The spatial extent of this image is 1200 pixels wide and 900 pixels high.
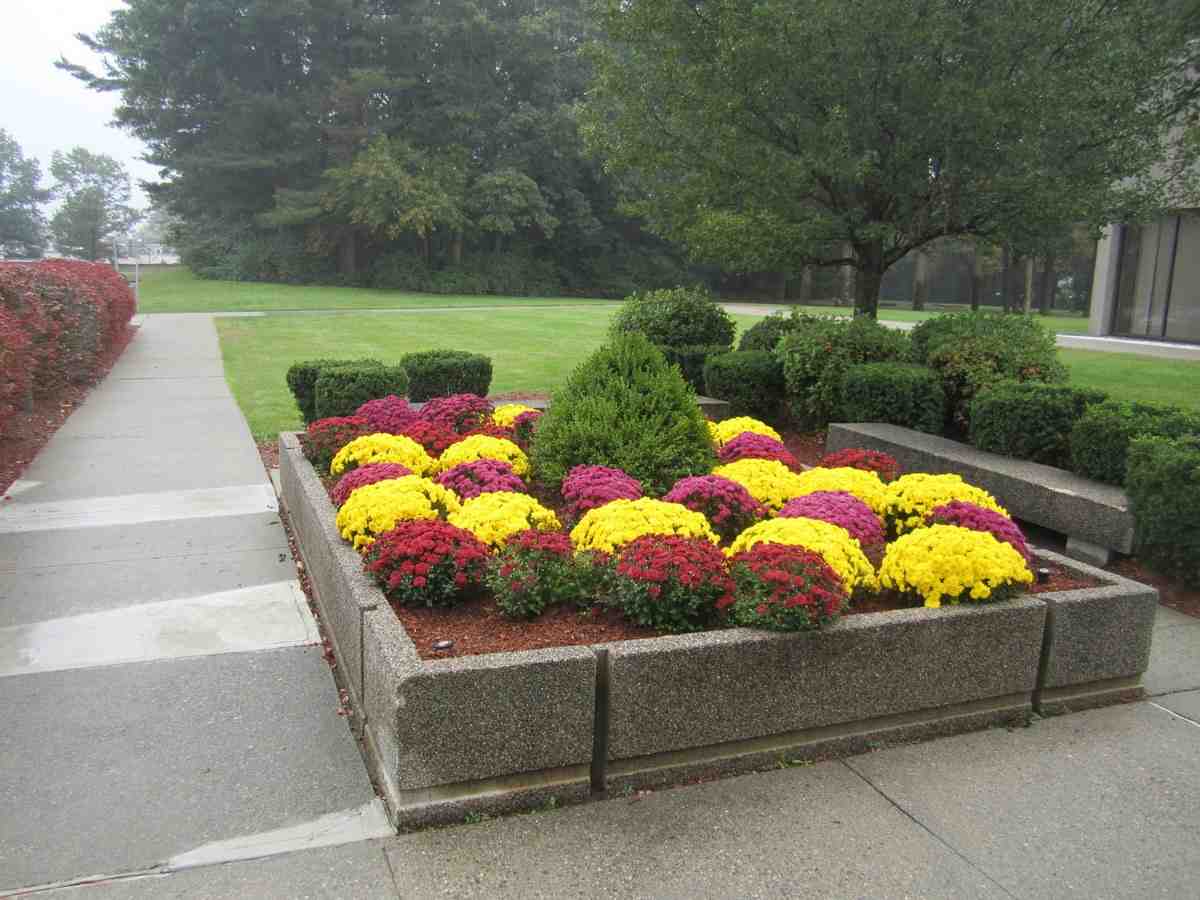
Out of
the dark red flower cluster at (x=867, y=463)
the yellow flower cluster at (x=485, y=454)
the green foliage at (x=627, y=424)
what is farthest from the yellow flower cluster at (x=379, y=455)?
the dark red flower cluster at (x=867, y=463)

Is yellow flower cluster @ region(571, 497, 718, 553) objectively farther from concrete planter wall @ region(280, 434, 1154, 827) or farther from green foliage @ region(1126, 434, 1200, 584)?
green foliage @ region(1126, 434, 1200, 584)

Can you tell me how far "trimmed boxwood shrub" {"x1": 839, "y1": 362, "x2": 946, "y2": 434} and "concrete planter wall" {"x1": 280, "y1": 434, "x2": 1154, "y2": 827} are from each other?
445 centimetres

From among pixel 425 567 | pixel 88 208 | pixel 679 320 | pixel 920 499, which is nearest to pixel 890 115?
pixel 679 320

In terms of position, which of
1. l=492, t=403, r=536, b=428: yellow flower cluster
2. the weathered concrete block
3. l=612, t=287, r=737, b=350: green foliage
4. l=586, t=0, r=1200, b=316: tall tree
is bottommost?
the weathered concrete block

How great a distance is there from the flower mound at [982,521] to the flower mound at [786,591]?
112 cm

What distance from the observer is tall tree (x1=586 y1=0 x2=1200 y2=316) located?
33.7 ft

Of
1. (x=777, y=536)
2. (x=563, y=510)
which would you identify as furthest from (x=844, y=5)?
(x=777, y=536)

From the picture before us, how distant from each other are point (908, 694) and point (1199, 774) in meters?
1.08

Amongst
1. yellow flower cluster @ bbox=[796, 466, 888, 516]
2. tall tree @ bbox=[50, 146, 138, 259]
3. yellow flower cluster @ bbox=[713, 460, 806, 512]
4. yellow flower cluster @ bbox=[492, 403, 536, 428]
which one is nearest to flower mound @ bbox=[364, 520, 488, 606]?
yellow flower cluster @ bbox=[713, 460, 806, 512]

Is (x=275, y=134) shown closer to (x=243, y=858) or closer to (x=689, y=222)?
(x=689, y=222)

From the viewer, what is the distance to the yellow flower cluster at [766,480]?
5.65 m

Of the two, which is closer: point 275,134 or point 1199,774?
point 1199,774

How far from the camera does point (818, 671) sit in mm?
3629

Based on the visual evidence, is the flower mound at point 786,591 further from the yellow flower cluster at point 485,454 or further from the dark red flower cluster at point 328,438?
the dark red flower cluster at point 328,438
